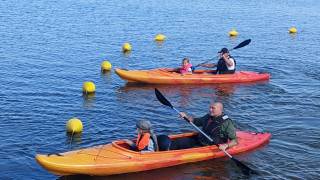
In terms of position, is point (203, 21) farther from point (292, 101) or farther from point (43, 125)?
point (43, 125)

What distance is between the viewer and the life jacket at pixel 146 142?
1139 cm

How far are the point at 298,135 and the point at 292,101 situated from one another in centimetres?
348

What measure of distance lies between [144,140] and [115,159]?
754 mm

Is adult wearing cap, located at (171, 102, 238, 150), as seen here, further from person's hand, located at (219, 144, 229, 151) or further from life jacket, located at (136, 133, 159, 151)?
life jacket, located at (136, 133, 159, 151)

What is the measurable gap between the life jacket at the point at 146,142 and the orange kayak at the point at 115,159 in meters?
0.13

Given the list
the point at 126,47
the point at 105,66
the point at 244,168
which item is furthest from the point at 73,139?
the point at 126,47

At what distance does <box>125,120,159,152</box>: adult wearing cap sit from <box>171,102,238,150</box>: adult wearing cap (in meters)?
0.78

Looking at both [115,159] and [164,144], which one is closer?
[115,159]

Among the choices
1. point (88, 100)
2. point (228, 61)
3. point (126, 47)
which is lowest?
point (88, 100)

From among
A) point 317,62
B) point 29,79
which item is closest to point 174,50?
point 317,62

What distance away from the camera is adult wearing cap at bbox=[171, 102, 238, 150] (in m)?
12.1

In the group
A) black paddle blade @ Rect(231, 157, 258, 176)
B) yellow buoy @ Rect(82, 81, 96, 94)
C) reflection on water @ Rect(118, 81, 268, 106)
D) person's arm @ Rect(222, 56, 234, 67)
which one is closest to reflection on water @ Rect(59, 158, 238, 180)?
black paddle blade @ Rect(231, 157, 258, 176)

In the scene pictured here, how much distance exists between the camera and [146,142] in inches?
450

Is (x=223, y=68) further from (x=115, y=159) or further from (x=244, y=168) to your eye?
(x=115, y=159)
